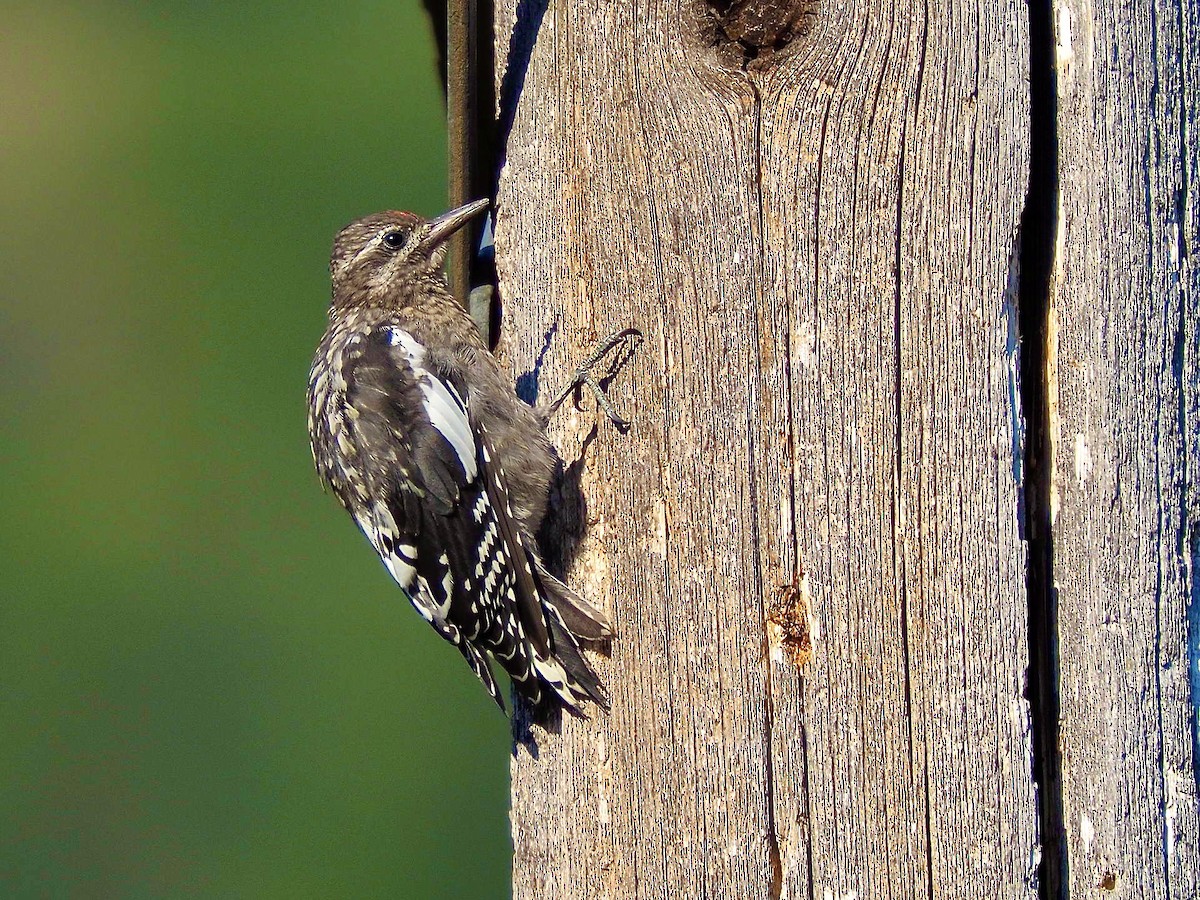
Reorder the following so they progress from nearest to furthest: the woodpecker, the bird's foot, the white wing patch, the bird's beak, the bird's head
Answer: the bird's foot → the woodpecker → the bird's beak → the white wing patch → the bird's head

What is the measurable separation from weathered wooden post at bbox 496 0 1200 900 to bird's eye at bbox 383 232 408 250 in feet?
4.04

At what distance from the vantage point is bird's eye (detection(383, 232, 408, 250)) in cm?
328

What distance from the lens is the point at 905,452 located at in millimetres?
1752

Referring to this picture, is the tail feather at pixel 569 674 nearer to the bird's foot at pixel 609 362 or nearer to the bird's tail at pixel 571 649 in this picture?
the bird's tail at pixel 571 649

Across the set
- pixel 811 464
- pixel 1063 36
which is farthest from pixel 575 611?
pixel 1063 36

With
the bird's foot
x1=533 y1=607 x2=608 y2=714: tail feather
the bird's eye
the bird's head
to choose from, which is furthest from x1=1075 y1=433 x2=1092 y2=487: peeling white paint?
the bird's eye

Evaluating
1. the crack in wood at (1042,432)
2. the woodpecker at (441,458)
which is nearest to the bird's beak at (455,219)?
the woodpecker at (441,458)

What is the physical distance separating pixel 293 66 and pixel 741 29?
469 centimetres

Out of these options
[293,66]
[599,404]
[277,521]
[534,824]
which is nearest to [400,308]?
[599,404]

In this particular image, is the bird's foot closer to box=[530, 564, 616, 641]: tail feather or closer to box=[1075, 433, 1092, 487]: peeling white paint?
box=[530, 564, 616, 641]: tail feather

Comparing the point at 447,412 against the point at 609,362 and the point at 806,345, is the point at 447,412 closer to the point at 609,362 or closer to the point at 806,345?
the point at 609,362

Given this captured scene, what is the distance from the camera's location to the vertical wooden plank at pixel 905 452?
168 centimetres

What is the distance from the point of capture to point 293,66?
20.3ft

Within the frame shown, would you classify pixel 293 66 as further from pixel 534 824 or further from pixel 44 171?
pixel 534 824
